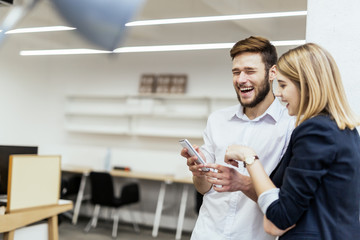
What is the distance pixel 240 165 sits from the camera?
1793 mm

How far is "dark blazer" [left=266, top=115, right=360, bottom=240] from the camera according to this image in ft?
3.69

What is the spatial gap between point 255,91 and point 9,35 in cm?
539

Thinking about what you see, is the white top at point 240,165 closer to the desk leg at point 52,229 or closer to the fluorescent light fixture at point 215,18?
the desk leg at point 52,229

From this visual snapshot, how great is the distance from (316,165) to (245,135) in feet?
2.22

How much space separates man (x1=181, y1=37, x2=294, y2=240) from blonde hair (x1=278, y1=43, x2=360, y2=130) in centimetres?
49

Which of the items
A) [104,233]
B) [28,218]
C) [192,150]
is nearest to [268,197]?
[192,150]

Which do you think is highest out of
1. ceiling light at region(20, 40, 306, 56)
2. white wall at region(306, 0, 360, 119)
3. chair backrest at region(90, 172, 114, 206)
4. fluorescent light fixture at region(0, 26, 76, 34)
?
fluorescent light fixture at region(0, 26, 76, 34)

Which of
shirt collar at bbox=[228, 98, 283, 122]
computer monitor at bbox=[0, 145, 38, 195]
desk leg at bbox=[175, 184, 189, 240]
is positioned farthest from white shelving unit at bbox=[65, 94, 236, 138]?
shirt collar at bbox=[228, 98, 283, 122]

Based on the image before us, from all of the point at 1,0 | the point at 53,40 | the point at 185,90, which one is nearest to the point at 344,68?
the point at 1,0

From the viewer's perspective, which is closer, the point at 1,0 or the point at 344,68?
the point at 344,68

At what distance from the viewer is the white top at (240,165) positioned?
5.47 feet

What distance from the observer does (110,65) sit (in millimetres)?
7223

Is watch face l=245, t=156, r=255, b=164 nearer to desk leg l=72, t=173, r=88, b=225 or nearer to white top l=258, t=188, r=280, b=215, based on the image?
white top l=258, t=188, r=280, b=215

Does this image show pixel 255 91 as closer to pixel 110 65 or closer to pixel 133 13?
pixel 133 13
